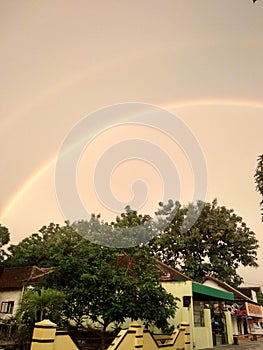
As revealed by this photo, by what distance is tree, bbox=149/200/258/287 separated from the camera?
92.1 feet

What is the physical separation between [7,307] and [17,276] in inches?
89.4

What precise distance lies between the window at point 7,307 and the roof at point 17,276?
87cm

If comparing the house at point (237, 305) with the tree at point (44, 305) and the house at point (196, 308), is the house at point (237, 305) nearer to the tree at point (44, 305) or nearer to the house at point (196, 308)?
the house at point (196, 308)

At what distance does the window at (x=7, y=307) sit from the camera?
64.3ft

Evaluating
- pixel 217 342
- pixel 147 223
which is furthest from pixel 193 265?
pixel 217 342

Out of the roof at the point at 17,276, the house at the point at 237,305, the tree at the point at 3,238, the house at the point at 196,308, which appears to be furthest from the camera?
the tree at the point at 3,238

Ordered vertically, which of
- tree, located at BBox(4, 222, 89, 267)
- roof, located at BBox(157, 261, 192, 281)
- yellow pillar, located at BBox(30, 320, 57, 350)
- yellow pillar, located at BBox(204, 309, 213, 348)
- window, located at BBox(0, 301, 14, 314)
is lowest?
yellow pillar, located at BBox(30, 320, 57, 350)

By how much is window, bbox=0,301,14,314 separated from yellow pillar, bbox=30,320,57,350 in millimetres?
14407

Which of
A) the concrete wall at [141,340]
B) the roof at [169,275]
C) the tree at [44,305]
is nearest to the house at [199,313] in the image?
the roof at [169,275]

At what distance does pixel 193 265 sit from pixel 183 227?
10.9ft

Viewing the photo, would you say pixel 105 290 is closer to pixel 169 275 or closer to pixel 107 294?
pixel 107 294

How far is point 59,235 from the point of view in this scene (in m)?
26.9

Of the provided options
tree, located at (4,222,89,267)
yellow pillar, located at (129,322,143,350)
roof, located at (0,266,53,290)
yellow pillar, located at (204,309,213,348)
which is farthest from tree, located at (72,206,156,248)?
yellow pillar, located at (129,322,143,350)

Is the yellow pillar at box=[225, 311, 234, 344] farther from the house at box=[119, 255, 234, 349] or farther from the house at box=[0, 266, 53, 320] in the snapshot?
the house at box=[0, 266, 53, 320]
